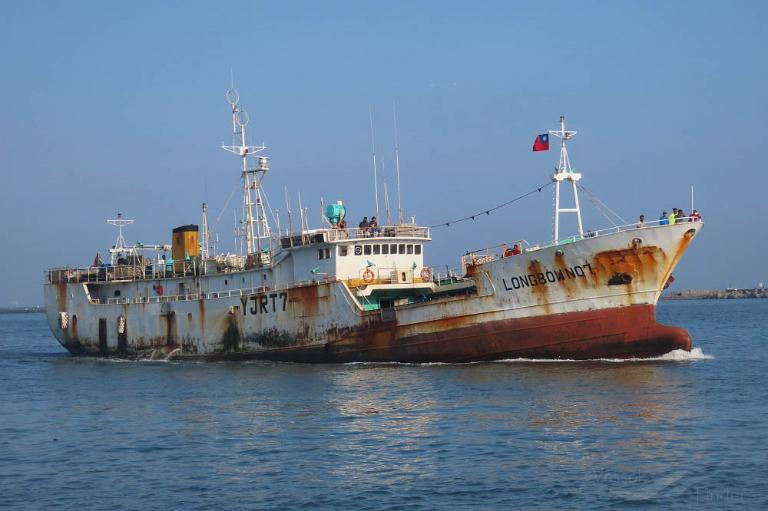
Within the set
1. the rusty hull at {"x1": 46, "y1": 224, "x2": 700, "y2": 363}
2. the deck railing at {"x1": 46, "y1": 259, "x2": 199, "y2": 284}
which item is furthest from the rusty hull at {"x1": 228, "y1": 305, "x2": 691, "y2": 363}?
the deck railing at {"x1": 46, "y1": 259, "x2": 199, "y2": 284}

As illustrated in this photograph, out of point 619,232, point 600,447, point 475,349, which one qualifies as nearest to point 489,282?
point 475,349

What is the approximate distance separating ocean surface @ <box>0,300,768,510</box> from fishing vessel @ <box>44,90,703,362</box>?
1251mm

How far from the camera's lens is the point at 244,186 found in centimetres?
4784

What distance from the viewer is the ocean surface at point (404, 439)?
733 inches

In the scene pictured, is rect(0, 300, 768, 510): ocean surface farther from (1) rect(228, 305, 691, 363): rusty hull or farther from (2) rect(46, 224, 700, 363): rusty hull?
(2) rect(46, 224, 700, 363): rusty hull

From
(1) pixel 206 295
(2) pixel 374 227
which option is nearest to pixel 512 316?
(2) pixel 374 227

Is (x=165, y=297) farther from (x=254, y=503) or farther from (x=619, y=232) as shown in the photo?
(x=254, y=503)

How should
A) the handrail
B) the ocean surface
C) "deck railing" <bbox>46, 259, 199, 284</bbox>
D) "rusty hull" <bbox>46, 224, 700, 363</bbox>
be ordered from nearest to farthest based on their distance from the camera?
1. the ocean surface
2. "rusty hull" <bbox>46, 224, 700, 363</bbox>
3. the handrail
4. "deck railing" <bbox>46, 259, 199, 284</bbox>

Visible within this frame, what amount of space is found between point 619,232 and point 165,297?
24085 millimetres

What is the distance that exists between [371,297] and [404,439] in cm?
1708

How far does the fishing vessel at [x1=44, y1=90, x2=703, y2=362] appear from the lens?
114ft

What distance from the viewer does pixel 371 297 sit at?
40.3 m

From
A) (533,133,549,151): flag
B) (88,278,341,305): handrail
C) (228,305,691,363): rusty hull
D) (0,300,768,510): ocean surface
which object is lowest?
(0,300,768,510): ocean surface

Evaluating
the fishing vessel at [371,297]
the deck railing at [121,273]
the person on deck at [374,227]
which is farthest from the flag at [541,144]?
the deck railing at [121,273]
